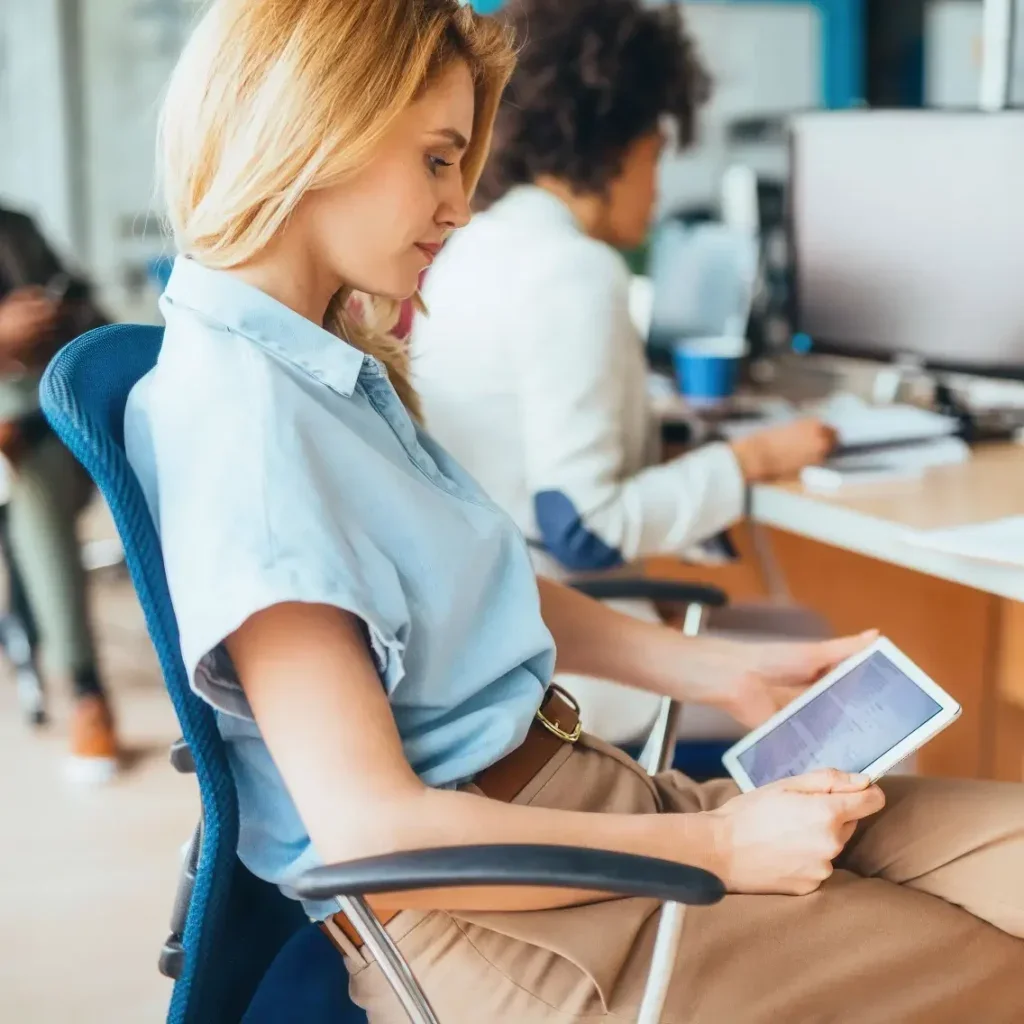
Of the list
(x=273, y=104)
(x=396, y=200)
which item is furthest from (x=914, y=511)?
(x=273, y=104)

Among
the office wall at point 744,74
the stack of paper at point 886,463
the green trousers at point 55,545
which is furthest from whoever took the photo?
the office wall at point 744,74

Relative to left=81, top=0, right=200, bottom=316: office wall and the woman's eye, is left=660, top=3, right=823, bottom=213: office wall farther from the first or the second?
the woman's eye

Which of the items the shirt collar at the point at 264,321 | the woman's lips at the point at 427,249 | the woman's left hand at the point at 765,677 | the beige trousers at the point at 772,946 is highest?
the woman's lips at the point at 427,249

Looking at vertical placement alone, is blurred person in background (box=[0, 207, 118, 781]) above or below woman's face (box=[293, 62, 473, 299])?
below

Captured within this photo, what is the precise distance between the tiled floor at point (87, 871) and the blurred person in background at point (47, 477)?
11 cm

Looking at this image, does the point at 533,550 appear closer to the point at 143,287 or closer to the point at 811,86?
the point at 811,86

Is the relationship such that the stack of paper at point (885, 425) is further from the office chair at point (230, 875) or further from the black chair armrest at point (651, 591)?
the office chair at point (230, 875)

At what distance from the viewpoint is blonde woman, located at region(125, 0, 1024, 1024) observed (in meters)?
0.93

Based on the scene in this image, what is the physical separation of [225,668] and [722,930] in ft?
1.44

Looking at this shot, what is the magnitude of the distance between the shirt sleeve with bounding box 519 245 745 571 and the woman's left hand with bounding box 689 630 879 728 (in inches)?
12.9

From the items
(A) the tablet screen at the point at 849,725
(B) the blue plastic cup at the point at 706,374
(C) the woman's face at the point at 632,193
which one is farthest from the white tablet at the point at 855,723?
(B) the blue plastic cup at the point at 706,374

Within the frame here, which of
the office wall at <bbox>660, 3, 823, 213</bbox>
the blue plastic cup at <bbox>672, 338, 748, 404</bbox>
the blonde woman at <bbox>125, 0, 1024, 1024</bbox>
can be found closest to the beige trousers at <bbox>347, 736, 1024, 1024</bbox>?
the blonde woman at <bbox>125, 0, 1024, 1024</bbox>

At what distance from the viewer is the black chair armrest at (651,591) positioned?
1.51 meters

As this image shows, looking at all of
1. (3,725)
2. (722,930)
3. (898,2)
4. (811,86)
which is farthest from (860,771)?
(898,2)
